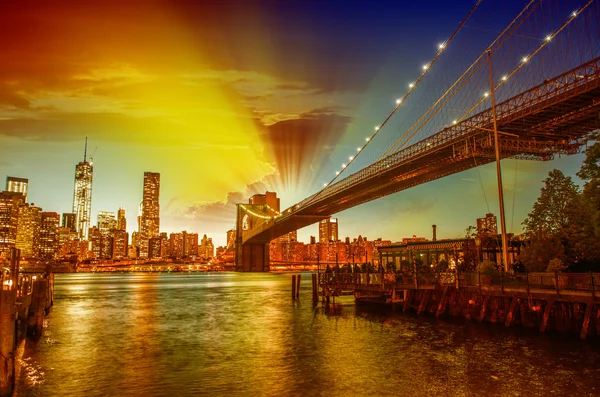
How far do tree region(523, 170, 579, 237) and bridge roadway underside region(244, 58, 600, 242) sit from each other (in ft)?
12.1

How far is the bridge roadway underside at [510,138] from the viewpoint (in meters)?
30.1

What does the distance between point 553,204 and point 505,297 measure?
1060 cm

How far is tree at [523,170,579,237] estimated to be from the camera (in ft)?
103

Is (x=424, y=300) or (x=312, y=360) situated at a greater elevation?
(x=424, y=300)

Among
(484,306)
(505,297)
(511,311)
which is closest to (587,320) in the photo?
(511,311)

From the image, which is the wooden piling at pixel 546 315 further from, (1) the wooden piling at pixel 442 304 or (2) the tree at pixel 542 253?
(1) the wooden piling at pixel 442 304

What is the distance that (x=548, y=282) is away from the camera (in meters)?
22.0

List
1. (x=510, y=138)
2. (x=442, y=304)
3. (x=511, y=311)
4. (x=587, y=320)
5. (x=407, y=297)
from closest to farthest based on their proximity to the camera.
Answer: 1. (x=587, y=320)
2. (x=511, y=311)
3. (x=442, y=304)
4. (x=407, y=297)
5. (x=510, y=138)

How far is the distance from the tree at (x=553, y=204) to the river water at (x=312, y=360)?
9.87m

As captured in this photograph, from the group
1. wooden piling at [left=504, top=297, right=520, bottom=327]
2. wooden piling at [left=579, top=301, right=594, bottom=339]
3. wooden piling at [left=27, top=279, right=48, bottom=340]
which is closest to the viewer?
wooden piling at [left=579, top=301, right=594, bottom=339]

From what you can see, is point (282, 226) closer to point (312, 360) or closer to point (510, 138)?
point (510, 138)

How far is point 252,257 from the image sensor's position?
133 metres

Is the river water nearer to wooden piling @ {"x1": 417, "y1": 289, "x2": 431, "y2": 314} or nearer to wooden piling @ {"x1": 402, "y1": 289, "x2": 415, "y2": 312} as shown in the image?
wooden piling @ {"x1": 402, "y1": 289, "x2": 415, "y2": 312}

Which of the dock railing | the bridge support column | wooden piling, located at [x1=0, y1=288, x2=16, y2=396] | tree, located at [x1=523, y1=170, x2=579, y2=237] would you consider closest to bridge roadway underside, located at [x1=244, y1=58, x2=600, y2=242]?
tree, located at [x1=523, y1=170, x2=579, y2=237]
